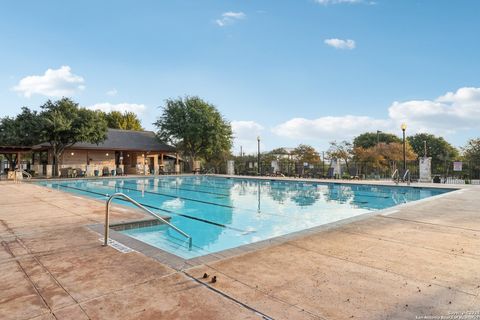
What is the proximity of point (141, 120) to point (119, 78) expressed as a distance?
1183 inches

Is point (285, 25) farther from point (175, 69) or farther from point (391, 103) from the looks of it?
point (391, 103)

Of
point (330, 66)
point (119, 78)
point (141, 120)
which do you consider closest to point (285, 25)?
point (330, 66)

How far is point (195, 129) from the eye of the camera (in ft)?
94.2

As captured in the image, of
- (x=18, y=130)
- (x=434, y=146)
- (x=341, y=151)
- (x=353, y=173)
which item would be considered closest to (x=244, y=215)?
(x=353, y=173)

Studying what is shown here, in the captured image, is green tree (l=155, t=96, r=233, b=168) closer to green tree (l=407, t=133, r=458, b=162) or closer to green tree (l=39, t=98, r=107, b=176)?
green tree (l=39, t=98, r=107, b=176)

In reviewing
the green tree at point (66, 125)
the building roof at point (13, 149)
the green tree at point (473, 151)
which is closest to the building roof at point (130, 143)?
the green tree at point (66, 125)

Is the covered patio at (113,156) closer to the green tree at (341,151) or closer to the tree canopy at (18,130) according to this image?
the tree canopy at (18,130)

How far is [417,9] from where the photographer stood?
12.2 m

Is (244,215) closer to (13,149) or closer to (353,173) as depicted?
(353,173)

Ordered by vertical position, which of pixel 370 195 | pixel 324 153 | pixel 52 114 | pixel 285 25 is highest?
pixel 285 25

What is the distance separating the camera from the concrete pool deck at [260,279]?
7.65 ft

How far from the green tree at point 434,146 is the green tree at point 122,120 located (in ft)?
132

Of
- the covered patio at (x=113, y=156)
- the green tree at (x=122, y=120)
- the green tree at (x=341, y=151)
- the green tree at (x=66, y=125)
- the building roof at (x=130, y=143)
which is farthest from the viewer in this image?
the green tree at (x=122, y=120)

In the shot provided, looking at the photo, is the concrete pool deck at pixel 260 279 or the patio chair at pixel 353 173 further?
the patio chair at pixel 353 173
